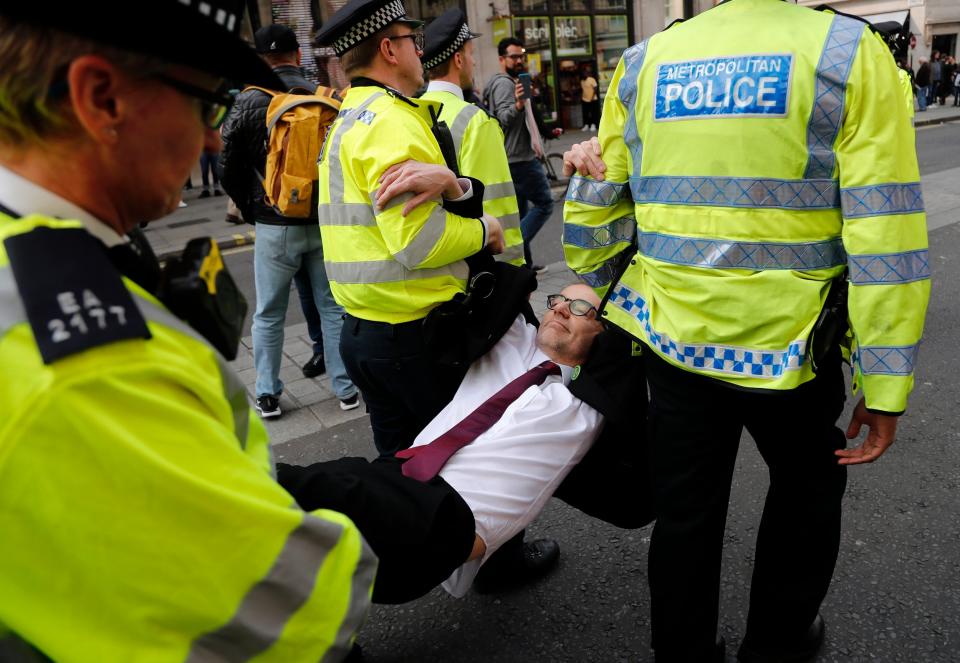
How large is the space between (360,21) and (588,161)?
2.95 ft

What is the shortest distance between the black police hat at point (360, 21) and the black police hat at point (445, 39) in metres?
1.09

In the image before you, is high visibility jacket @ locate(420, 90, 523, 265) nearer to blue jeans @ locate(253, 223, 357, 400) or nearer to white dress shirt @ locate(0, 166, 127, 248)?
blue jeans @ locate(253, 223, 357, 400)

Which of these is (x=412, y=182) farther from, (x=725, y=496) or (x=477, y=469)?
(x=725, y=496)

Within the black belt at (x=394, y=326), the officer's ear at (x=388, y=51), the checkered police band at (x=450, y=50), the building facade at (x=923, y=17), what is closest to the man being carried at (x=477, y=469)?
the black belt at (x=394, y=326)

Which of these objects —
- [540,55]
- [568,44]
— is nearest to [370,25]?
[540,55]

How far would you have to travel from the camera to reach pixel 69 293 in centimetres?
75

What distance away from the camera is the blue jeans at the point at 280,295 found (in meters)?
3.88

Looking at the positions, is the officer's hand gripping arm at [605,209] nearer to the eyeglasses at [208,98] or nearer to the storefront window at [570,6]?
the eyeglasses at [208,98]

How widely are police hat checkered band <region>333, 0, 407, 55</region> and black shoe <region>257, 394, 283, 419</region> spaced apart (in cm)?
225

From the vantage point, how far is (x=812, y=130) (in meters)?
1.55

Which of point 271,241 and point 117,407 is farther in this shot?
point 271,241

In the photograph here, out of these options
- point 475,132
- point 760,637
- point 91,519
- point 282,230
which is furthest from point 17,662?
point 282,230

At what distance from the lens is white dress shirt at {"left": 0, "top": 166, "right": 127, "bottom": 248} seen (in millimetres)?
838

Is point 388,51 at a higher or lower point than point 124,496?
higher
